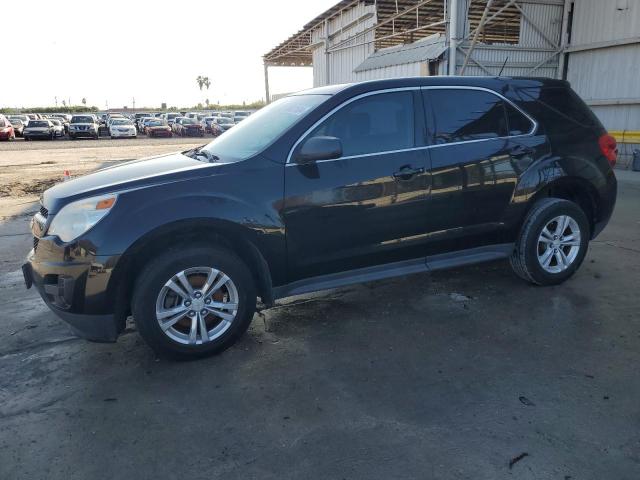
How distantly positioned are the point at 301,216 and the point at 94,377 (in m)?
1.72

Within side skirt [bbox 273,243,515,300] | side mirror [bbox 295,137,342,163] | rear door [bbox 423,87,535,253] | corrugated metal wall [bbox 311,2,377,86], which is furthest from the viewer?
corrugated metal wall [bbox 311,2,377,86]

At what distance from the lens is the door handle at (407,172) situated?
390cm

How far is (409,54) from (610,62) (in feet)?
19.3

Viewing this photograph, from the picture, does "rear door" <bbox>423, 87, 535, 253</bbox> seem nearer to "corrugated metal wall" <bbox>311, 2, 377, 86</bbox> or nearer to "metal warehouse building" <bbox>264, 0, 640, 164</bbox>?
"metal warehouse building" <bbox>264, 0, 640, 164</bbox>

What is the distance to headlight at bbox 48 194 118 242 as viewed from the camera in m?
3.27

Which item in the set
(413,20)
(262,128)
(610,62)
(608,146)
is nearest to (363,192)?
(262,128)

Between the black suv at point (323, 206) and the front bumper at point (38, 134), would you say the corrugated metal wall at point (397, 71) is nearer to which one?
the black suv at point (323, 206)

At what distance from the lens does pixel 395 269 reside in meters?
4.07

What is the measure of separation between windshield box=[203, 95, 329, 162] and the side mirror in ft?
0.98

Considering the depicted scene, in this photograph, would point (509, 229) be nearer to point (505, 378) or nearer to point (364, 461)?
point (505, 378)

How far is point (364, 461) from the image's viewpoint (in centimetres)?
250

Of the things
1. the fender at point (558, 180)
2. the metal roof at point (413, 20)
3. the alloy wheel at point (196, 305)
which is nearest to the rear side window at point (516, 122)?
the fender at point (558, 180)

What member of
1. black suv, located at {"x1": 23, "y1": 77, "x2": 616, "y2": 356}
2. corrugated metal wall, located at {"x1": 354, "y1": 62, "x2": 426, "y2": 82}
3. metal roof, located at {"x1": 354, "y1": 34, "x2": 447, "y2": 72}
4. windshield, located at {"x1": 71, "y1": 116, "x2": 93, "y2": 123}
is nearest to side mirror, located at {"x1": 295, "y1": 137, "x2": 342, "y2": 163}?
black suv, located at {"x1": 23, "y1": 77, "x2": 616, "y2": 356}

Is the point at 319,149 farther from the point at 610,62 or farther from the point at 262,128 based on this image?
the point at 610,62
